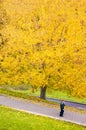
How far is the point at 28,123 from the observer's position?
862 inches

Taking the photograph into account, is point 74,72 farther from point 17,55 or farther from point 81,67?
point 17,55

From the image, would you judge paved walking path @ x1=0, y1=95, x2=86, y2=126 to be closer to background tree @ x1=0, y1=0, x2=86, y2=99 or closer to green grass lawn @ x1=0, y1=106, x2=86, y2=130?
green grass lawn @ x1=0, y1=106, x2=86, y2=130

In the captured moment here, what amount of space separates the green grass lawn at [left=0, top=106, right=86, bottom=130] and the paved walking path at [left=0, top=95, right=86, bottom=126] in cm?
107

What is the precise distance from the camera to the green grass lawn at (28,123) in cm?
2116

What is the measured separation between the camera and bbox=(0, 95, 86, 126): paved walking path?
24145 millimetres

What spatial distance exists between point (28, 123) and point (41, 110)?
393 centimetres

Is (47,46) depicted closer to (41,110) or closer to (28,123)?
(41,110)

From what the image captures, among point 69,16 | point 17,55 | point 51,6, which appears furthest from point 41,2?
point 17,55

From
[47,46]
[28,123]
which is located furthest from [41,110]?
[47,46]

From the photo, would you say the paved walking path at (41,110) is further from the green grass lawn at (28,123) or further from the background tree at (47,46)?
the background tree at (47,46)

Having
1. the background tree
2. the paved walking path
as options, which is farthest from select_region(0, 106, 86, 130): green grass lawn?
the background tree

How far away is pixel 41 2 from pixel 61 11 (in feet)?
7.23

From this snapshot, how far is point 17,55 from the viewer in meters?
29.1

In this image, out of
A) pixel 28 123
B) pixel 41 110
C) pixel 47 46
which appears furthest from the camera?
pixel 47 46
